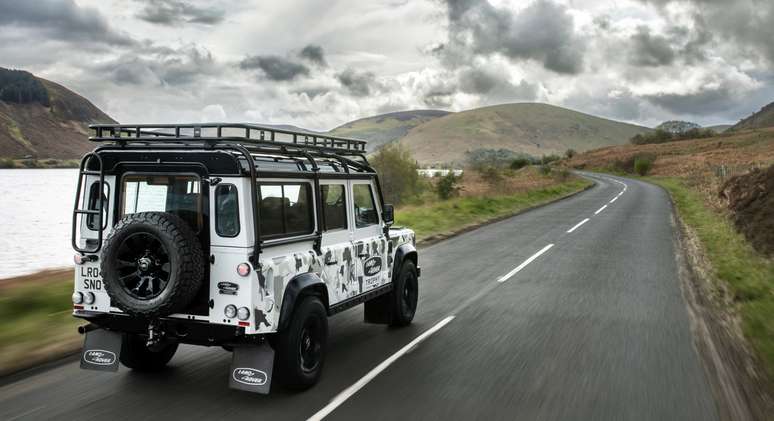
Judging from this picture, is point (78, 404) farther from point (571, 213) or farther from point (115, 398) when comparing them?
point (571, 213)

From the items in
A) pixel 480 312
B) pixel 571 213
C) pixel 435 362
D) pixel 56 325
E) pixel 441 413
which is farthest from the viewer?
pixel 571 213

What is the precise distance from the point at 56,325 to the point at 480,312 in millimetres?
5510

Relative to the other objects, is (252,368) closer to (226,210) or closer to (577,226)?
(226,210)

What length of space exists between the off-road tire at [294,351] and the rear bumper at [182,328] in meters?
0.29

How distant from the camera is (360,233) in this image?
22.9 ft

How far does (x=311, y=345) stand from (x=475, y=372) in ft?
5.54

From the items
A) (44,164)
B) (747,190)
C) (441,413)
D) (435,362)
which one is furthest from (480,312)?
(44,164)

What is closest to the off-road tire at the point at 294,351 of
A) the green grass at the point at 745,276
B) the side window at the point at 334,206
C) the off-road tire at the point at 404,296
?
the side window at the point at 334,206

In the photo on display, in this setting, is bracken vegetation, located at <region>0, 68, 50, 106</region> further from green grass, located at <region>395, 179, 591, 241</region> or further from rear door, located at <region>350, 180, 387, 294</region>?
rear door, located at <region>350, 180, 387, 294</region>

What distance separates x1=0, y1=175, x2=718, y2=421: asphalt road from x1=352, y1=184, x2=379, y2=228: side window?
1.41m

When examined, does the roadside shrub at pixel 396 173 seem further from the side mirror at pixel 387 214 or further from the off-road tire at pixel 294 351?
the off-road tire at pixel 294 351

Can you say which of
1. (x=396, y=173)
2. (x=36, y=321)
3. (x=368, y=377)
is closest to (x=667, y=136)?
(x=396, y=173)

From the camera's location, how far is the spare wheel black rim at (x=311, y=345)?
5570 millimetres

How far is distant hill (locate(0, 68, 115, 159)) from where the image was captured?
148625 millimetres
